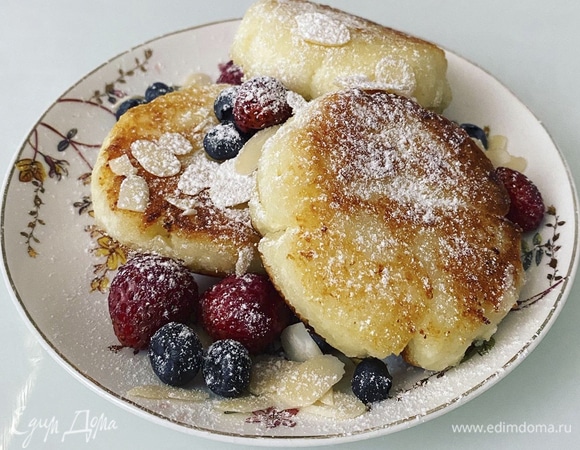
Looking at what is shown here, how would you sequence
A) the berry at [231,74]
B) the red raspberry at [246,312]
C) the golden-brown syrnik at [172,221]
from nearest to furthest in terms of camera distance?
the red raspberry at [246,312] < the golden-brown syrnik at [172,221] < the berry at [231,74]

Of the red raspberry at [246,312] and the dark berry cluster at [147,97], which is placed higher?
the dark berry cluster at [147,97]

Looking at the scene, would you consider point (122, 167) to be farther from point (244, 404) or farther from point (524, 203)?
point (524, 203)

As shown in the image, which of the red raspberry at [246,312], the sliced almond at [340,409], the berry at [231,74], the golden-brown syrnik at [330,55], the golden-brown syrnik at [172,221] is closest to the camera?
the sliced almond at [340,409]

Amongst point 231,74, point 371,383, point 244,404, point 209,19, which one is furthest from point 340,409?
point 209,19

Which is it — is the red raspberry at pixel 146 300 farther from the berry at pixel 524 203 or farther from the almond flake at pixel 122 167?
the berry at pixel 524 203

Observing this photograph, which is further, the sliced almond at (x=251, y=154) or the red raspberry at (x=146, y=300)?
the sliced almond at (x=251, y=154)

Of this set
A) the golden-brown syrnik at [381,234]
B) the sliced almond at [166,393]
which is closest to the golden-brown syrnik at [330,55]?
the golden-brown syrnik at [381,234]
